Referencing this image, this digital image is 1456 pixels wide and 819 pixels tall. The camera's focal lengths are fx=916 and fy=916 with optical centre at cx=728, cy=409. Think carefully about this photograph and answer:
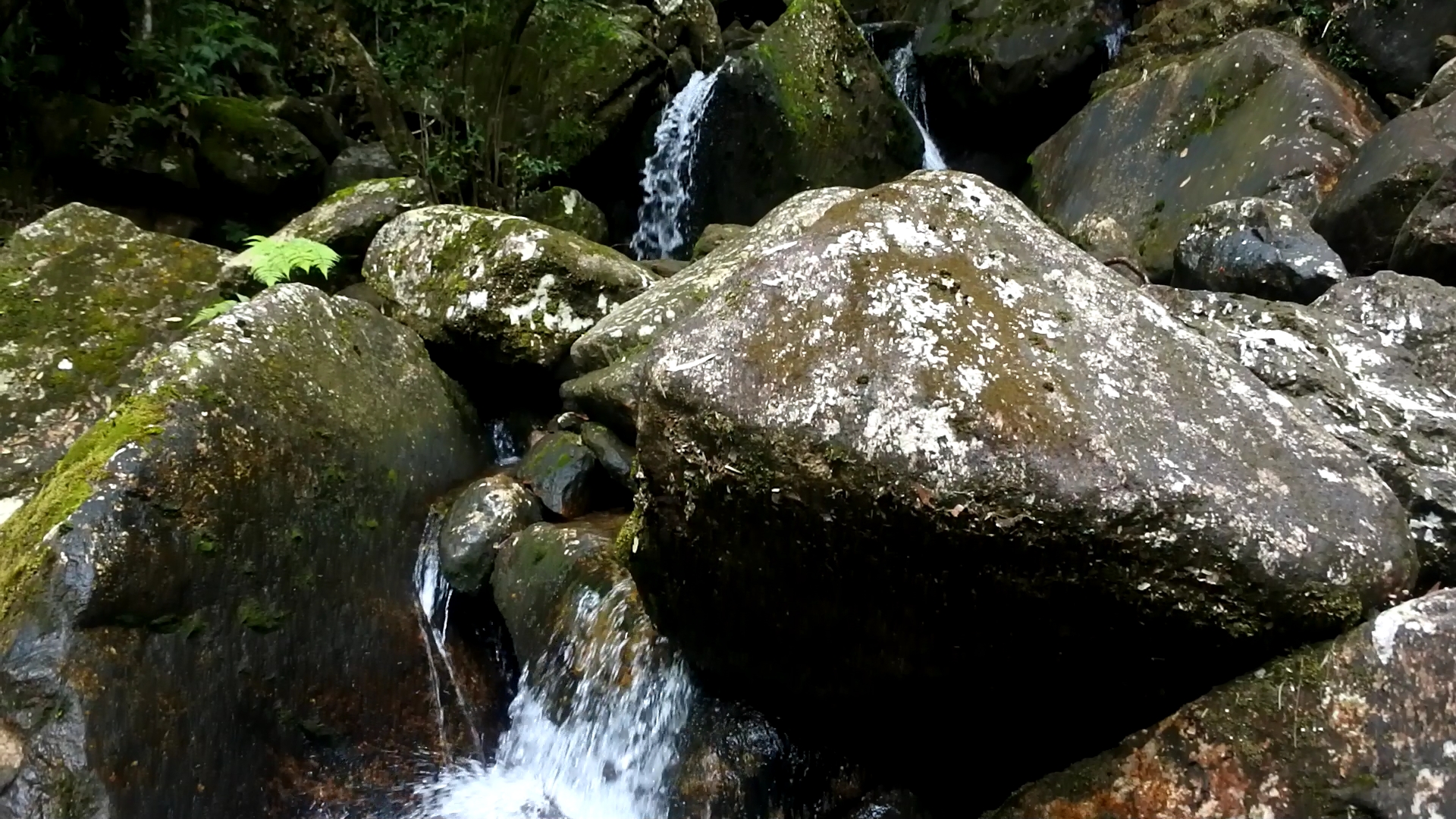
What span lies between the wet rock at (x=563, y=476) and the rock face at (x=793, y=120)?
4816 mm

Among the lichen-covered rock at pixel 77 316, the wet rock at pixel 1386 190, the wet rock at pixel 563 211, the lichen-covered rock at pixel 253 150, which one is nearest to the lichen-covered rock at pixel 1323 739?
the wet rock at pixel 1386 190

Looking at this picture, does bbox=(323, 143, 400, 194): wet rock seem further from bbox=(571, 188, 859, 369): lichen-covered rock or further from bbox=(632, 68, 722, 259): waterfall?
bbox=(571, 188, 859, 369): lichen-covered rock

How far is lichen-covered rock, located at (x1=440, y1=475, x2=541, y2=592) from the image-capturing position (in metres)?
4.18

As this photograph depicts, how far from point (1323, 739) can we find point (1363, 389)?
5.11 ft

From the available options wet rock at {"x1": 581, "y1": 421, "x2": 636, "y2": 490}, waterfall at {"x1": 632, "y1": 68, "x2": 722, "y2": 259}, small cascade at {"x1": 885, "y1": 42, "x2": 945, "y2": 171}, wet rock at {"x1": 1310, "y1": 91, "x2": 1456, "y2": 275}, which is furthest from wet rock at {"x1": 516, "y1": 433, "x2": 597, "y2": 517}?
small cascade at {"x1": 885, "y1": 42, "x2": 945, "y2": 171}

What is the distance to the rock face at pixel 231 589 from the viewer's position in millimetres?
2916

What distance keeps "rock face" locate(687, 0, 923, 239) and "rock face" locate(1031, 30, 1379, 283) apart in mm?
1756

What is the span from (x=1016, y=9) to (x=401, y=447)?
8.62 m

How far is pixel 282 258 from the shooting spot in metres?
4.89

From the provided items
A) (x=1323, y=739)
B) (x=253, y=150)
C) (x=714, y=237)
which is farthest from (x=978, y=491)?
(x=253, y=150)

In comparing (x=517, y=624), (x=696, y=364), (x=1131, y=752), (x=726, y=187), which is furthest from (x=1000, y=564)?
(x=726, y=187)

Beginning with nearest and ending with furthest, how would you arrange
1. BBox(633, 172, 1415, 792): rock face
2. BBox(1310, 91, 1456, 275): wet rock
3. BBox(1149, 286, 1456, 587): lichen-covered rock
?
BBox(633, 172, 1415, 792): rock face
BBox(1149, 286, 1456, 587): lichen-covered rock
BBox(1310, 91, 1456, 275): wet rock

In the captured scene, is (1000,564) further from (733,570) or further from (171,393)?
(171,393)

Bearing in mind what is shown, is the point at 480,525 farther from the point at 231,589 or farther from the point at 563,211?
the point at 563,211
